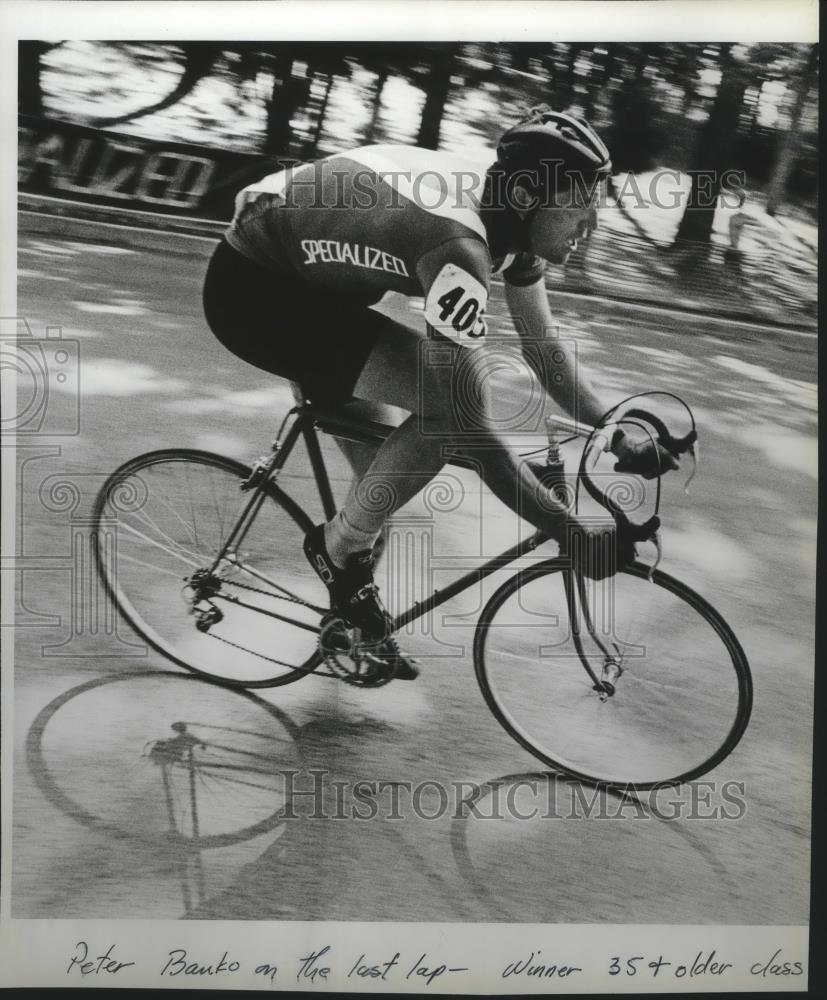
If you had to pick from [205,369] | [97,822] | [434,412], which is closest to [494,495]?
[434,412]

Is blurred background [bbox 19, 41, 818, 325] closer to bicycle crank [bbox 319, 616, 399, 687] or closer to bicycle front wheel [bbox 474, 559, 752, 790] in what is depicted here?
bicycle front wheel [bbox 474, 559, 752, 790]

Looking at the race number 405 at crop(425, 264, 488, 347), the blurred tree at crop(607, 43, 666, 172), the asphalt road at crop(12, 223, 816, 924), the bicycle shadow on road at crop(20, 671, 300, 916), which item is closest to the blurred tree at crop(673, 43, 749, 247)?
the blurred tree at crop(607, 43, 666, 172)

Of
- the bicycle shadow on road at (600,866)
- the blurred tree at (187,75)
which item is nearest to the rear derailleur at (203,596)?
the bicycle shadow on road at (600,866)

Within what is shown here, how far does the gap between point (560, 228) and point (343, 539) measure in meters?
1.28

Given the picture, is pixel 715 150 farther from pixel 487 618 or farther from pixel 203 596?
pixel 203 596

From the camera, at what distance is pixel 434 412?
3.35 m

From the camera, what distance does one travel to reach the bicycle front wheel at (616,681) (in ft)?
11.3

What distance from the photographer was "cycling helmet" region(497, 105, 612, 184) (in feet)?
11.0

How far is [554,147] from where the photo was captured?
334cm

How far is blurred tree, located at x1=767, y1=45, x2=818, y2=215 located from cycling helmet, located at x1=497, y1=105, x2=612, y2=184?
2.00 feet

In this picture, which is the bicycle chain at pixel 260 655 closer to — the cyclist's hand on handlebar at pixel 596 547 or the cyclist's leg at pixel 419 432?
the cyclist's leg at pixel 419 432

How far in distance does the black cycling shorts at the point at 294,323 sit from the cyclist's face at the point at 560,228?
59 cm

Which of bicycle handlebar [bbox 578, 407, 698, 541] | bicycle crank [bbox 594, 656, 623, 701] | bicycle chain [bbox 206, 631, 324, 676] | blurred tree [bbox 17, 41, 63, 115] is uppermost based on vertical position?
blurred tree [bbox 17, 41, 63, 115]

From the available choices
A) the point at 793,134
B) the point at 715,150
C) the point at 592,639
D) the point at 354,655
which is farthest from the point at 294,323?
the point at 793,134
